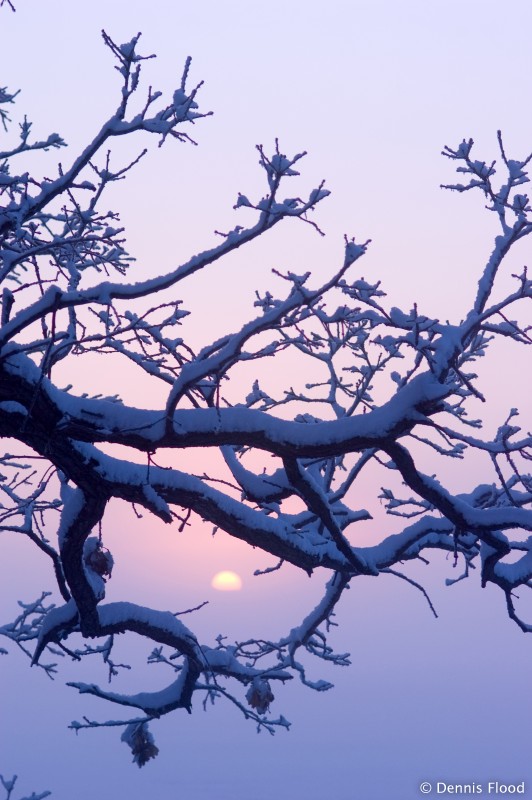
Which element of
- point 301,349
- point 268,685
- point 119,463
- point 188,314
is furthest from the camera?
point 301,349

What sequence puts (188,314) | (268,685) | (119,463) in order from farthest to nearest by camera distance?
(268,685) → (188,314) → (119,463)

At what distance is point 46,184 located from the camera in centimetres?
536

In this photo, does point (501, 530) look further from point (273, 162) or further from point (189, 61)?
point (189, 61)

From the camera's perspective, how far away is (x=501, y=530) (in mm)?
6184

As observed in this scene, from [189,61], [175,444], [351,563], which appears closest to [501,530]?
[351,563]

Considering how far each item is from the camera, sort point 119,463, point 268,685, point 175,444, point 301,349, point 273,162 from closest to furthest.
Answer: point 273,162, point 175,444, point 119,463, point 268,685, point 301,349

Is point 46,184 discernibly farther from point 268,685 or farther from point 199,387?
point 268,685

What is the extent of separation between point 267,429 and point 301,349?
Answer: 5.28m

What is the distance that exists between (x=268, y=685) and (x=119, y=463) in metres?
3.78

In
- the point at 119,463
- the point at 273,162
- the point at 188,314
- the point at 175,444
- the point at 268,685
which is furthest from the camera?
the point at 268,685

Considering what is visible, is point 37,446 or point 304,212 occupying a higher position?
point 304,212

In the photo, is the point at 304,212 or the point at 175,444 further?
the point at 175,444

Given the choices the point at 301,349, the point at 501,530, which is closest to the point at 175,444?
the point at 501,530

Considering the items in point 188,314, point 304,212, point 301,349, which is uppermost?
point 301,349
